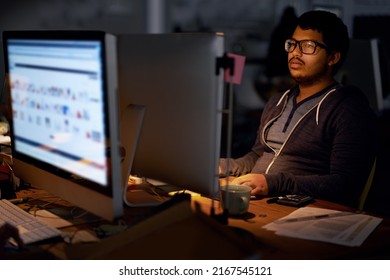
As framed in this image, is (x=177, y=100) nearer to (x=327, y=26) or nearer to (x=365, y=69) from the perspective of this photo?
(x=327, y=26)

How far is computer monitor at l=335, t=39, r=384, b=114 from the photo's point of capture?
3.07m

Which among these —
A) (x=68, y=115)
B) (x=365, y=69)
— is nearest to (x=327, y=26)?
(x=365, y=69)

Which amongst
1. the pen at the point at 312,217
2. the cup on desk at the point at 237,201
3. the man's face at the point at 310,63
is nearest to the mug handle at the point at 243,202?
the cup on desk at the point at 237,201

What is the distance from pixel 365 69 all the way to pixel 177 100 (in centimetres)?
198

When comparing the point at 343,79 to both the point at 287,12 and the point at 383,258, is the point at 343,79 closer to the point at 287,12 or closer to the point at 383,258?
the point at 287,12

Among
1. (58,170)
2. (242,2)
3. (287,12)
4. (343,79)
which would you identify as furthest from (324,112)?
(242,2)

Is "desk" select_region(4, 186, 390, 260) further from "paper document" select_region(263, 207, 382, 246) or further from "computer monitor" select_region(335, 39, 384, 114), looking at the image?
"computer monitor" select_region(335, 39, 384, 114)

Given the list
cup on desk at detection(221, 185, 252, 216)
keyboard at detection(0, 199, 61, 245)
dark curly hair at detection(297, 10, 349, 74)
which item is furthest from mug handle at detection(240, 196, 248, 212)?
dark curly hair at detection(297, 10, 349, 74)

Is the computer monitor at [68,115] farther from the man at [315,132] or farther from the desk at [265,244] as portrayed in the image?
the man at [315,132]

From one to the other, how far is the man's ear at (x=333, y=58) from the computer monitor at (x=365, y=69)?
0.96 meters

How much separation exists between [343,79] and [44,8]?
2.05 meters

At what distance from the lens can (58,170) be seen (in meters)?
1.44

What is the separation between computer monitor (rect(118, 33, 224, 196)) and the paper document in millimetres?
227

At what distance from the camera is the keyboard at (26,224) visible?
1.31m
